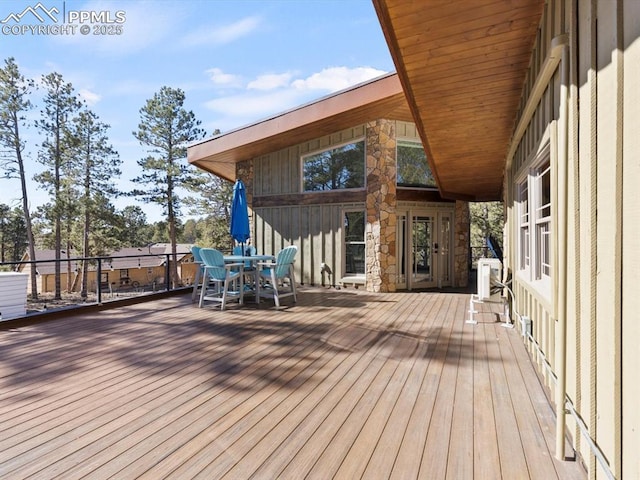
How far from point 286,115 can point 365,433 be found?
21.2ft

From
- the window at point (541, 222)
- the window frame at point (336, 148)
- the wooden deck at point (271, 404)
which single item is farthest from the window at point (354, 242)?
the window at point (541, 222)

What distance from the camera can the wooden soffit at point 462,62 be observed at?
7.54 ft

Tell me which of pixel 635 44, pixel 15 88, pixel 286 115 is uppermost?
pixel 15 88

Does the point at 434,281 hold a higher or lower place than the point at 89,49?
lower

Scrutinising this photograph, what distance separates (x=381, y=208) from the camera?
7.53 metres

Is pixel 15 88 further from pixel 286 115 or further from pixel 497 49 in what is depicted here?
pixel 497 49

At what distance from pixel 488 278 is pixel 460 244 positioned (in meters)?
3.59

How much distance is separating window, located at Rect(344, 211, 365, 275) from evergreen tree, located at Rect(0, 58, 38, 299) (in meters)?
17.0

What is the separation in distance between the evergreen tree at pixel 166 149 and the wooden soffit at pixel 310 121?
1288cm

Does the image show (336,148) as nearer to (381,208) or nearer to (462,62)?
(381,208)

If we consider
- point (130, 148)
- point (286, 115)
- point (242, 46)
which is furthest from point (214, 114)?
point (286, 115)

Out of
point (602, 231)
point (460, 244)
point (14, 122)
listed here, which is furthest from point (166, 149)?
point (602, 231)

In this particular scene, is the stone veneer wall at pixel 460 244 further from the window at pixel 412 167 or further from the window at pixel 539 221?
the window at pixel 539 221

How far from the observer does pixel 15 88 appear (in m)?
17.1
